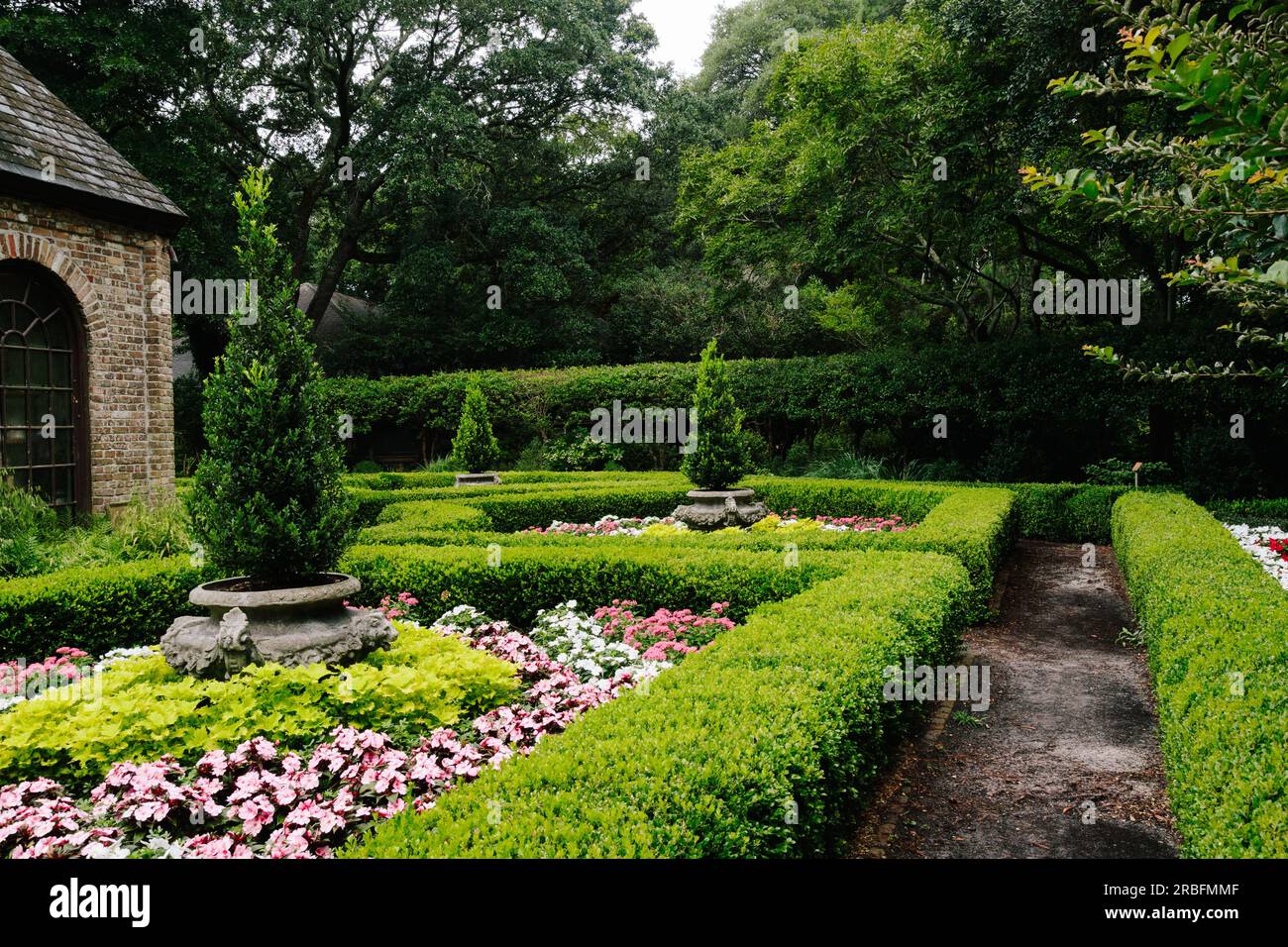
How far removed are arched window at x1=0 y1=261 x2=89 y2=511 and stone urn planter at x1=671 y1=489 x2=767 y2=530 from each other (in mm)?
7462

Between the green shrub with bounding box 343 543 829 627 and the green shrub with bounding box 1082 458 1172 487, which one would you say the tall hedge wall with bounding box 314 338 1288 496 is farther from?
the green shrub with bounding box 343 543 829 627

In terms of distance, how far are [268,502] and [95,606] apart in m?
2.21

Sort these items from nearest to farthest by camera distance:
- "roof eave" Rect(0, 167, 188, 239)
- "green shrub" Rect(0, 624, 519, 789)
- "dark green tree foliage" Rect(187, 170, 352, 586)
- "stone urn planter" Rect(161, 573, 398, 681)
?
"green shrub" Rect(0, 624, 519, 789) < "stone urn planter" Rect(161, 573, 398, 681) < "dark green tree foliage" Rect(187, 170, 352, 586) < "roof eave" Rect(0, 167, 188, 239)

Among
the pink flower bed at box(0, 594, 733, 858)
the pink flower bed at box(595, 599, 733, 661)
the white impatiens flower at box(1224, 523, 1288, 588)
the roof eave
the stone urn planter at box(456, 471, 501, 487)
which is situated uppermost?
the roof eave

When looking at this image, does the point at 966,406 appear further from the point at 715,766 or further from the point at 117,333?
the point at 715,766

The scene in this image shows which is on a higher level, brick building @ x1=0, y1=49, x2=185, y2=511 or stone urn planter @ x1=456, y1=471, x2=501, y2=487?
brick building @ x1=0, y1=49, x2=185, y2=511

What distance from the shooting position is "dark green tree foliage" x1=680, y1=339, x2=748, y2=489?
37.1ft

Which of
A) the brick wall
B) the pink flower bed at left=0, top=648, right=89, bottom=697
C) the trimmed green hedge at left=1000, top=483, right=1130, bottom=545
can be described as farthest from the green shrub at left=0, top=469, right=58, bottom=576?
the trimmed green hedge at left=1000, top=483, right=1130, bottom=545

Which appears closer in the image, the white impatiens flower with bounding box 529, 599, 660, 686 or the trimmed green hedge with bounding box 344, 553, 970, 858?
the trimmed green hedge with bounding box 344, 553, 970, 858

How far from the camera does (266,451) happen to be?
16.4ft

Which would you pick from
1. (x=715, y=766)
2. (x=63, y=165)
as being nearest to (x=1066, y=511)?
(x=715, y=766)

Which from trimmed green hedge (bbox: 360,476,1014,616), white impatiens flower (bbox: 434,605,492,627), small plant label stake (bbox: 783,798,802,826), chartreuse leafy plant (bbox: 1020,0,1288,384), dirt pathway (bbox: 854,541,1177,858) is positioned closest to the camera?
chartreuse leafy plant (bbox: 1020,0,1288,384)

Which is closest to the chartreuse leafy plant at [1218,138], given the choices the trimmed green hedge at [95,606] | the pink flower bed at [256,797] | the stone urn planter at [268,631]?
the pink flower bed at [256,797]
